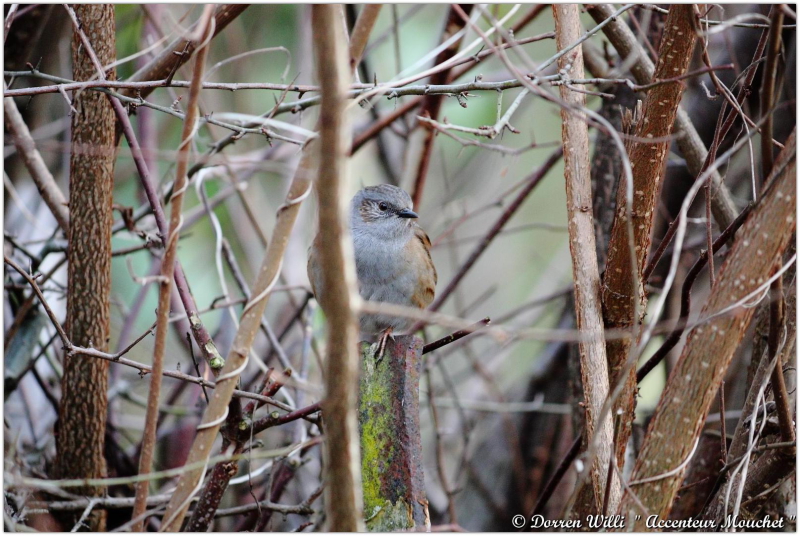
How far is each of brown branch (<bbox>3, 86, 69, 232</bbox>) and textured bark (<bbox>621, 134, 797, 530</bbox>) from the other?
2.61m

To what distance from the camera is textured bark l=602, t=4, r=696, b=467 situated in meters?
2.39

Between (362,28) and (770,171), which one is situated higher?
(362,28)

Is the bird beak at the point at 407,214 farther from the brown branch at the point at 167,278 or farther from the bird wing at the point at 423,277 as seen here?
the brown branch at the point at 167,278

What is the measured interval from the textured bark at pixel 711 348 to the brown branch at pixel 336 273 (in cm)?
96

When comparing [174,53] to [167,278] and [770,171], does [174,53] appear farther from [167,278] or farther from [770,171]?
[770,171]

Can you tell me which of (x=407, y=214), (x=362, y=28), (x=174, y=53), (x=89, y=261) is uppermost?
(x=174, y=53)

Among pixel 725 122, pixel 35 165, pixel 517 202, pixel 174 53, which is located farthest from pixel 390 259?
pixel 35 165

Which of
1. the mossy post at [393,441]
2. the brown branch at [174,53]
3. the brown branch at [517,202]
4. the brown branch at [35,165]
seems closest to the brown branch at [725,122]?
the mossy post at [393,441]

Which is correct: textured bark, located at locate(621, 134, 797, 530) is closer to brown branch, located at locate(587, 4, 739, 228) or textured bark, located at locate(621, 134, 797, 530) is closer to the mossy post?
the mossy post

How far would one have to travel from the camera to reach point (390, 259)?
11.5 feet

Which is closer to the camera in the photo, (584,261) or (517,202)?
(584,261)

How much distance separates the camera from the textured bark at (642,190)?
2391mm

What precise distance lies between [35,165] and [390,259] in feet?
5.64

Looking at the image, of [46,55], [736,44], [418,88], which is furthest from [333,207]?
[46,55]
